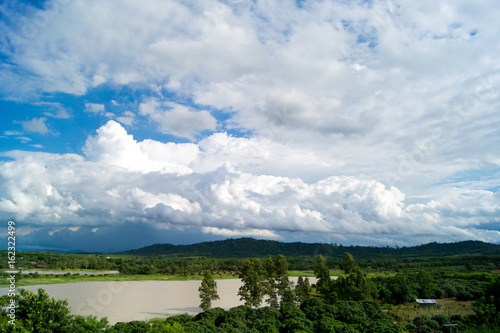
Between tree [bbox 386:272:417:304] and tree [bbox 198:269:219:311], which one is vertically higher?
tree [bbox 198:269:219:311]

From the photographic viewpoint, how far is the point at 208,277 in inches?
1534

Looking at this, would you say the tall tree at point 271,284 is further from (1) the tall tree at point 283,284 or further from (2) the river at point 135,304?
(2) the river at point 135,304

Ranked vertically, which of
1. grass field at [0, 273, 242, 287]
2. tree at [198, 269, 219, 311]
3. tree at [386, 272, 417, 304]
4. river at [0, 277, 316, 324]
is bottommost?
grass field at [0, 273, 242, 287]

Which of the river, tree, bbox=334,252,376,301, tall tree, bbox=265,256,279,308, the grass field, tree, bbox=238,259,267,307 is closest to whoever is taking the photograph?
tree, bbox=238,259,267,307

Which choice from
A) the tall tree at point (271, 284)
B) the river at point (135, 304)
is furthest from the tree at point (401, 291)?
the river at point (135, 304)

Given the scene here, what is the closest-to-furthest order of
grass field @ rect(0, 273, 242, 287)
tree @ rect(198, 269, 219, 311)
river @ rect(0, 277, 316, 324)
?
1. tree @ rect(198, 269, 219, 311)
2. river @ rect(0, 277, 316, 324)
3. grass field @ rect(0, 273, 242, 287)

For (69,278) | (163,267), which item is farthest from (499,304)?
(163,267)

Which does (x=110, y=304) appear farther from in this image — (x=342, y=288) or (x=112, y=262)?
(x=112, y=262)

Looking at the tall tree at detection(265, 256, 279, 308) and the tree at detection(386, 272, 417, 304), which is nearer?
the tall tree at detection(265, 256, 279, 308)

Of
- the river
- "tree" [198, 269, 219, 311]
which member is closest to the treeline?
"tree" [198, 269, 219, 311]

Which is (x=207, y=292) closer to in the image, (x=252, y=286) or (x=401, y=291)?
(x=252, y=286)

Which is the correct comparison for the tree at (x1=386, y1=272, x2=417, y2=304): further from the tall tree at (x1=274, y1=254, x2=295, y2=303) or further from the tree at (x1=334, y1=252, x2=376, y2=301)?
the tall tree at (x1=274, y1=254, x2=295, y2=303)

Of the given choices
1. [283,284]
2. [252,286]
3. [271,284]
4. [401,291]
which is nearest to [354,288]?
[283,284]

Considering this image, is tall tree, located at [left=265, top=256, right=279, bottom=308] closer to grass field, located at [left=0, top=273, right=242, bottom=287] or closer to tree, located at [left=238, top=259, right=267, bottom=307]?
tree, located at [left=238, top=259, right=267, bottom=307]
